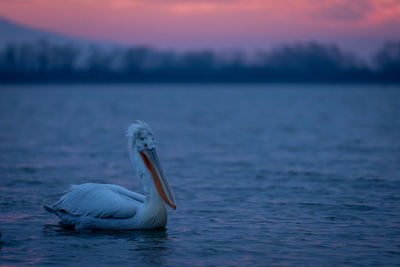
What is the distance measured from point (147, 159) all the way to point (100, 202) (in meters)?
0.76

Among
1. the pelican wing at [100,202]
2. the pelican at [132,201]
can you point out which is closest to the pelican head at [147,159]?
the pelican at [132,201]

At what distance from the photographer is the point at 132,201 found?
6789 millimetres

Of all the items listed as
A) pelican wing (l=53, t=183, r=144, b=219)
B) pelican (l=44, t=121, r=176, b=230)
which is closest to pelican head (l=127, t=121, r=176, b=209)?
pelican (l=44, t=121, r=176, b=230)

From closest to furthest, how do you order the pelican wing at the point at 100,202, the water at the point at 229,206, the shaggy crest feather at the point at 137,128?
the water at the point at 229,206, the pelican wing at the point at 100,202, the shaggy crest feather at the point at 137,128

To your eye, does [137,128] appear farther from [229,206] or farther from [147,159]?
[229,206]

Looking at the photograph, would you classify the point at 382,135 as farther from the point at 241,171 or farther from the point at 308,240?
the point at 308,240

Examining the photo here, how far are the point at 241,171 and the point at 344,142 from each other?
716 cm

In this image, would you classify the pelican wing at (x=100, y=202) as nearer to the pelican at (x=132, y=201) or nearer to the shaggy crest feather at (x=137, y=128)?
the pelican at (x=132, y=201)

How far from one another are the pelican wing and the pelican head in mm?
320

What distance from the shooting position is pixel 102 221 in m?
6.70

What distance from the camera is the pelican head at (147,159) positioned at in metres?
6.71

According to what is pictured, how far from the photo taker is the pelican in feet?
21.8

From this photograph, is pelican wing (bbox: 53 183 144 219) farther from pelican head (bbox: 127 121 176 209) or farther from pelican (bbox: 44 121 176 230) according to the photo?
pelican head (bbox: 127 121 176 209)

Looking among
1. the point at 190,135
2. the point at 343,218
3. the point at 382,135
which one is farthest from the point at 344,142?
the point at 343,218
